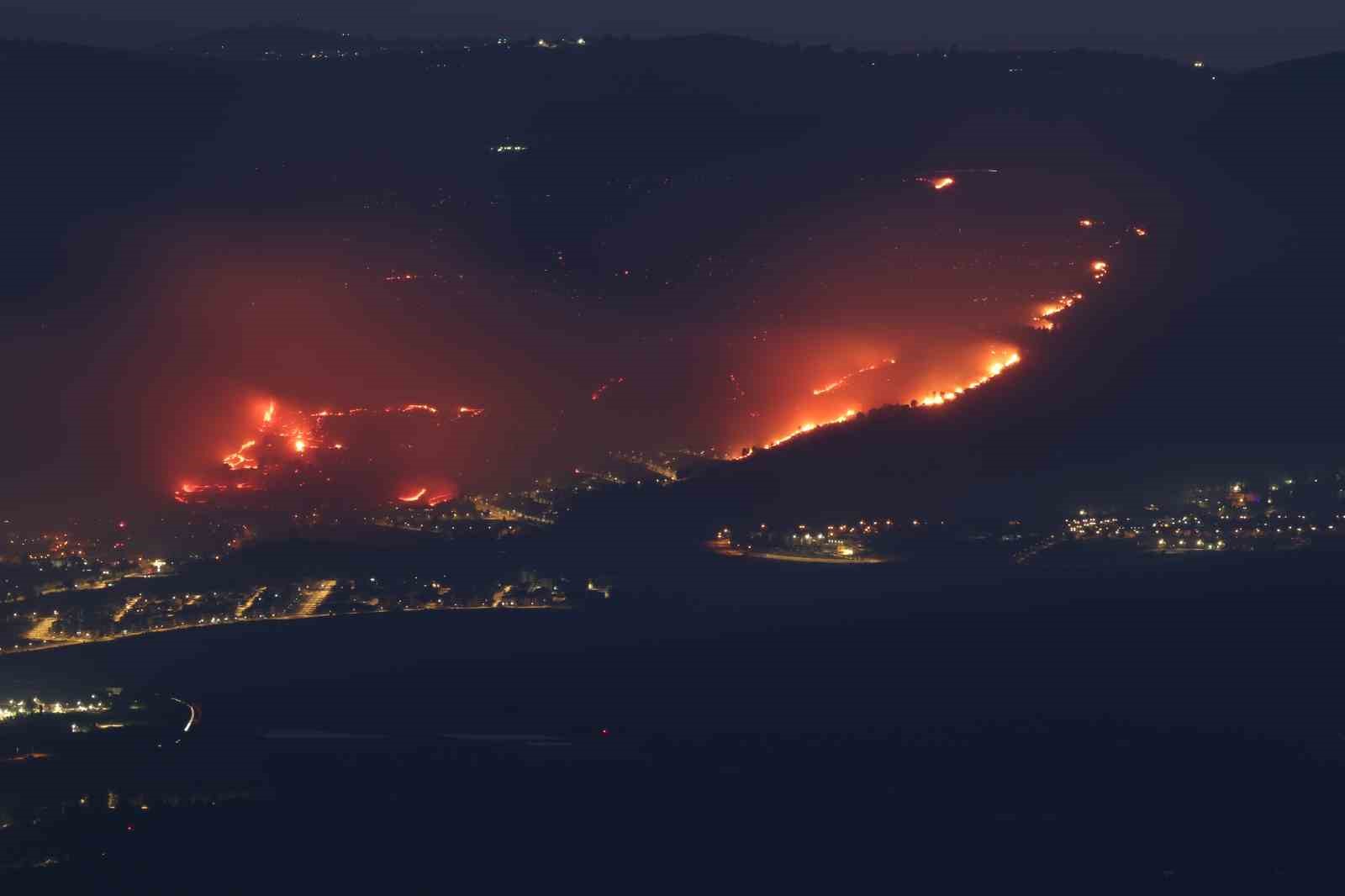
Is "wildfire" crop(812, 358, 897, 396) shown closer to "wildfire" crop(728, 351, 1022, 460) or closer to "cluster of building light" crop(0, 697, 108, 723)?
"wildfire" crop(728, 351, 1022, 460)

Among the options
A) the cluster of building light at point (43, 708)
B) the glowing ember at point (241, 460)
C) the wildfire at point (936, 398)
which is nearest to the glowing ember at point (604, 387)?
the wildfire at point (936, 398)

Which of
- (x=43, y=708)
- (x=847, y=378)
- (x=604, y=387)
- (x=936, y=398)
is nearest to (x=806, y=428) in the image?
(x=847, y=378)

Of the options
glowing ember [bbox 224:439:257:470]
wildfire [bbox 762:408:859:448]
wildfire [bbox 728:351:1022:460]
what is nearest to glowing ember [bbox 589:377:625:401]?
wildfire [bbox 728:351:1022:460]

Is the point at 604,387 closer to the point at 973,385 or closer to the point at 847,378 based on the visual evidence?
the point at 847,378

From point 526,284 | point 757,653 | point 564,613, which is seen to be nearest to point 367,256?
point 526,284

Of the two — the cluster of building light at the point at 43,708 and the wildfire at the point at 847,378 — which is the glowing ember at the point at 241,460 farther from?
the wildfire at the point at 847,378

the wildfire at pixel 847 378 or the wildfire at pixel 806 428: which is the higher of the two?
the wildfire at pixel 847 378

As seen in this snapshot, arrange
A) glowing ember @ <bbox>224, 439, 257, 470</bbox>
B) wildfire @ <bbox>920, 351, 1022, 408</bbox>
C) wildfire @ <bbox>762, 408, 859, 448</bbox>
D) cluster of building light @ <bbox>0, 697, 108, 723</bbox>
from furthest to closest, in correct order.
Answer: wildfire @ <bbox>920, 351, 1022, 408</bbox> < glowing ember @ <bbox>224, 439, 257, 470</bbox> < wildfire @ <bbox>762, 408, 859, 448</bbox> < cluster of building light @ <bbox>0, 697, 108, 723</bbox>

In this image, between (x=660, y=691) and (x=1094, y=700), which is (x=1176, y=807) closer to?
(x=1094, y=700)

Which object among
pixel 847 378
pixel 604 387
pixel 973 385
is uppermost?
pixel 604 387
